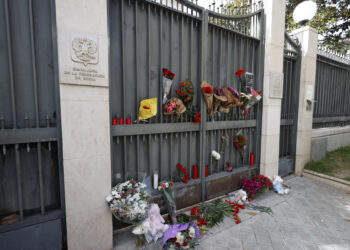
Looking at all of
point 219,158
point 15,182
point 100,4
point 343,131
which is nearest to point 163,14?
point 100,4

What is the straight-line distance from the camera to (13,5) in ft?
6.70

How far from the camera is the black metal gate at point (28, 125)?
2014 millimetres

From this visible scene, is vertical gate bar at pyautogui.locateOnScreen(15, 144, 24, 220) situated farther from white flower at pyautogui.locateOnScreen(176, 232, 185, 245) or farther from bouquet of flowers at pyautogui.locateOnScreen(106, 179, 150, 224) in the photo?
white flower at pyautogui.locateOnScreen(176, 232, 185, 245)

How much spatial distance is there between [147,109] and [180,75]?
1030 millimetres

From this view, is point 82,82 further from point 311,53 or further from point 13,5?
point 311,53

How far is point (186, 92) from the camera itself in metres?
3.16

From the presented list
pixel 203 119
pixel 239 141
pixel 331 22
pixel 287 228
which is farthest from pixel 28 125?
pixel 331 22

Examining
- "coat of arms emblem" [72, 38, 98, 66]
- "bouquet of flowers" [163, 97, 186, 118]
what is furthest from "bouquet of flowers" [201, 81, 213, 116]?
"coat of arms emblem" [72, 38, 98, 66]

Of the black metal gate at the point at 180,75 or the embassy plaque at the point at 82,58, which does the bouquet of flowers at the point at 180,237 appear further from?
the embassy plaque at the point at 82,58

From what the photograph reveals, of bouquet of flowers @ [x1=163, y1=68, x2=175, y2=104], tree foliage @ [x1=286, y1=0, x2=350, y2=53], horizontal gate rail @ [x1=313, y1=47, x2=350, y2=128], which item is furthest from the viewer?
tree foliage @ [x1=286, y1=0, x2=350, y2=53]

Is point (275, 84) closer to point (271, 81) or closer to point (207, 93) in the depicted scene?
point (271, 81)

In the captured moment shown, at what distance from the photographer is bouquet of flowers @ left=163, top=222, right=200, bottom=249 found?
7.95 feet

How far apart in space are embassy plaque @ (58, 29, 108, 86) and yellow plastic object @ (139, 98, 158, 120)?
0.65 m

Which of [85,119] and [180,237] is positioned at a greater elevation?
[85,119]
